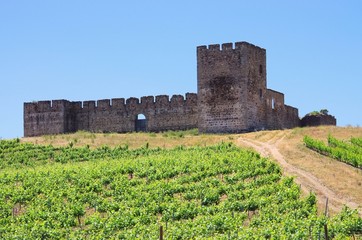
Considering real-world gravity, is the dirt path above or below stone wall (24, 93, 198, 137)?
below

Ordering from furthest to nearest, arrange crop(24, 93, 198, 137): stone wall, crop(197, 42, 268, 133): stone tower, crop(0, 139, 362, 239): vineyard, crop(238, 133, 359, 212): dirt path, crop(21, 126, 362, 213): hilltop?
1. crop(24, 93, 198, 137): stone wall
2. crop(197, 42, 268, 133): stone tower
3. crop(21, 126, 362, 213): hilltop
4. crop(238, 133, 359, 212): dirt path
5. crop(0, 139, 362, 239): vineyard

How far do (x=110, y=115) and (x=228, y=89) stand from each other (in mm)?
8549

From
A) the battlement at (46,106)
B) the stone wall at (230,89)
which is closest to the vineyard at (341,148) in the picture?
the stone wall at (230,89)

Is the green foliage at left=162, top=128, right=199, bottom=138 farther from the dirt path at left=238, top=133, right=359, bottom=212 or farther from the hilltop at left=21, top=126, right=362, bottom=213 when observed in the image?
the dirt path at left=238, top=133, right=359, bottom=212

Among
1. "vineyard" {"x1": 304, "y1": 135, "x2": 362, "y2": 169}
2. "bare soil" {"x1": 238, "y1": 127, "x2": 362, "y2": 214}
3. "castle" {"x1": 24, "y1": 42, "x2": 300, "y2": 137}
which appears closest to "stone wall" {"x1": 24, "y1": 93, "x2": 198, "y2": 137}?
"castle" {"x1": 24, "y1": 42, "x2": 300, "y2": 137}

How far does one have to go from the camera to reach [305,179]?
97.6 ft

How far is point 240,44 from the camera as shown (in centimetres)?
4262

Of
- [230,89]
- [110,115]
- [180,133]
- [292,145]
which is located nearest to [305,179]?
[292,145]

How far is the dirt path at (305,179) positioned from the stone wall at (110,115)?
25.8 feet

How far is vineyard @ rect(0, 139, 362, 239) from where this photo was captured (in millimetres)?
23875

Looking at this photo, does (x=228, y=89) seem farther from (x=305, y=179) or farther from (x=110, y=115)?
(x=305, y=179)

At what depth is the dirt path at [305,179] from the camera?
2697 cm

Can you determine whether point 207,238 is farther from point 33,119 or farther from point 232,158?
point 33,119

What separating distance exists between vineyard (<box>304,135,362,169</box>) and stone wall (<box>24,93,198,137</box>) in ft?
32.7
